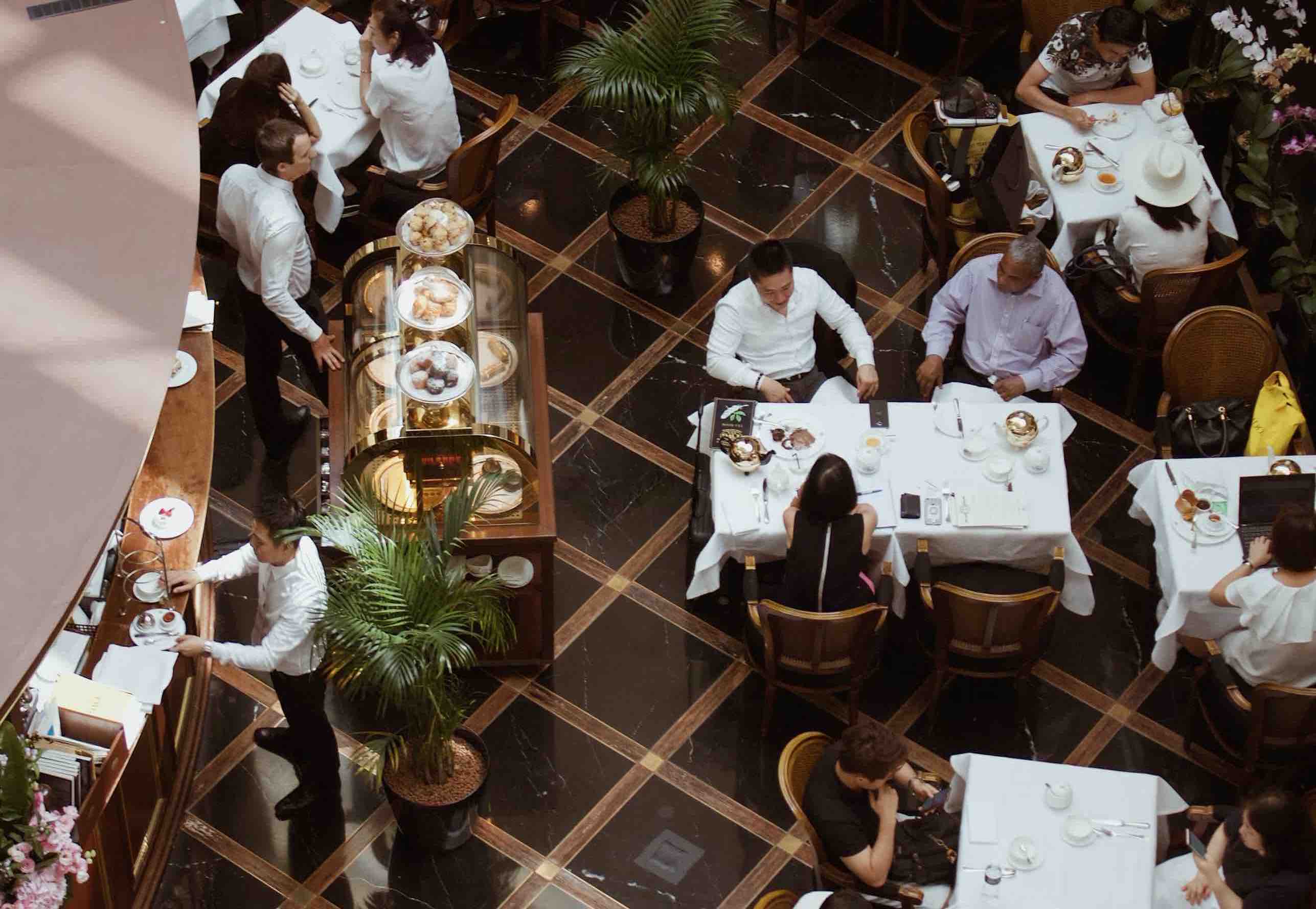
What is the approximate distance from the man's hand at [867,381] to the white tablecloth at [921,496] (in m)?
0.22

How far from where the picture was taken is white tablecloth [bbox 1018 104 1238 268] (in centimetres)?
809

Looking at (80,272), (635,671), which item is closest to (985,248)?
(635,671)

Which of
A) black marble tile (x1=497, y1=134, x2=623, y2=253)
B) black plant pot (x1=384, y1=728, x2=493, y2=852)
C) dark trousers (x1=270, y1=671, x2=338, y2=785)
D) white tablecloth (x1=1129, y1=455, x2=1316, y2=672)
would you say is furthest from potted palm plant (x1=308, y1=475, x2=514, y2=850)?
black marble tile (x1=497, y1=134, x2=623, y2=253)

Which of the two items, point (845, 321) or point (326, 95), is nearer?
point (845, 321)

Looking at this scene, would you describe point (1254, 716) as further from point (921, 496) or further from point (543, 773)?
point (543, 773)

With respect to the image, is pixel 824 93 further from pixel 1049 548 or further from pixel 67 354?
pixel 67 354

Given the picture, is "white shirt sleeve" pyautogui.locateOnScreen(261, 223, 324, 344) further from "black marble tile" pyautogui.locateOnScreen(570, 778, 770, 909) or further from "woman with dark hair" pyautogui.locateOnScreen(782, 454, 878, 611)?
"black marble tile" pyautogui.locateOnScreen(570, 778, 770, 909)

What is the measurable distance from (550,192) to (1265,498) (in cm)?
428

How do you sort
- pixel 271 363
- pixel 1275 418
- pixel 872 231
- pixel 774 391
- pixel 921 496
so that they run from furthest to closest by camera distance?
pixel 872 231
pixel 271 363
pixel 774 391
pixel 1275 418
pixel 921 496

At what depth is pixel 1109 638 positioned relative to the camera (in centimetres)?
745

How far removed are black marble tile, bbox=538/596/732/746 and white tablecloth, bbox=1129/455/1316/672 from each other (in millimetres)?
1910

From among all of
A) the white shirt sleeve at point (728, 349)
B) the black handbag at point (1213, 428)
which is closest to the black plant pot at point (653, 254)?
the white shirt sleeve at point (728, 349)

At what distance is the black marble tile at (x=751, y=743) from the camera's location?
6.89m

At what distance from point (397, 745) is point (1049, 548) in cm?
282
